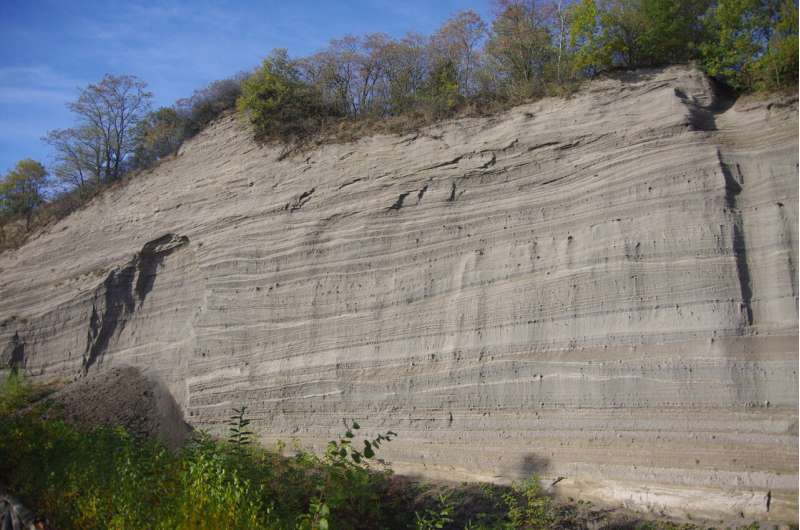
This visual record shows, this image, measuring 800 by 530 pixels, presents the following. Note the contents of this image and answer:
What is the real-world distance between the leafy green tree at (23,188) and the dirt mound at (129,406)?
9.78 m

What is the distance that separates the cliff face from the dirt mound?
44 cm

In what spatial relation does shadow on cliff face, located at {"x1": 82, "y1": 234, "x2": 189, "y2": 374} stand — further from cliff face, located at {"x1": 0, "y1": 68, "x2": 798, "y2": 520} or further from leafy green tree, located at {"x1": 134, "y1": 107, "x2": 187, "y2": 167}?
leafy green tree, located at {"x1": 134, "y1": 107, "x2": 187, "y2": 167}

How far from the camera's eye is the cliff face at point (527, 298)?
26.2 ft

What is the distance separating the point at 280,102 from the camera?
47.9 ft

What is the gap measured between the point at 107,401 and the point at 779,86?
41.8 ft

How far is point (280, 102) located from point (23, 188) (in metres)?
11.8

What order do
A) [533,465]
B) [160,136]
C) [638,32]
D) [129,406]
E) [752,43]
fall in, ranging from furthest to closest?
[160,136] → [129,406] → [638,32] → [752,43] → [533,465]

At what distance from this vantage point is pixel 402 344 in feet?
34.1

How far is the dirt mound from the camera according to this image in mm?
12531

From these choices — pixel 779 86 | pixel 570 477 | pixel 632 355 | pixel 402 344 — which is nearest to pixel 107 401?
pixel 402 344

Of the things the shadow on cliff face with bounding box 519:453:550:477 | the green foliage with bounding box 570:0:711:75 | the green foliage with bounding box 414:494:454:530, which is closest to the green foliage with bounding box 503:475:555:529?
the shadow on cliff face with bounding box 519:453:550:477

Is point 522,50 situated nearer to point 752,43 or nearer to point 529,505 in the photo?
point 752,43

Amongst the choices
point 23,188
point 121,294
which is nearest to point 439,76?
point 121,294

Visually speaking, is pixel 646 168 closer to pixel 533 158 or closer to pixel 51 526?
pixel 533 158
